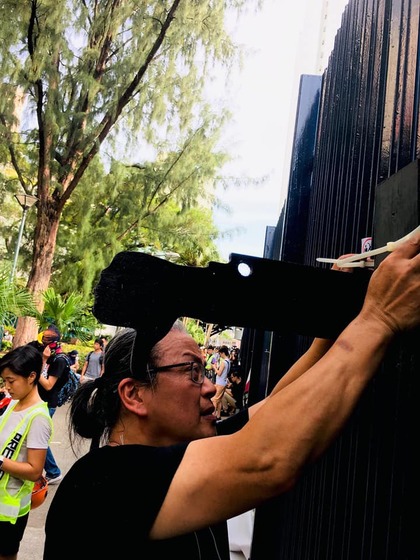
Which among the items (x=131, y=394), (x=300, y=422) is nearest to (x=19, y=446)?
(x=131, y=394)

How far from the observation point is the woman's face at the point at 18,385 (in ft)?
12.1

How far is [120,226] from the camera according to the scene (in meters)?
16.4

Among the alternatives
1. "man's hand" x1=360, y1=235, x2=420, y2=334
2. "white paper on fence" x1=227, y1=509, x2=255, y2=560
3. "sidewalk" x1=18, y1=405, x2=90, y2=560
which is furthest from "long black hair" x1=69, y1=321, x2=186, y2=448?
"white paper on fence" x1=227, y1=509, x2=255, y2=560

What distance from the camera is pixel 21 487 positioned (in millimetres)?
3344

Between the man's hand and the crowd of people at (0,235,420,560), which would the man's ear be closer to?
the crowd of people at (0,235,420,560)

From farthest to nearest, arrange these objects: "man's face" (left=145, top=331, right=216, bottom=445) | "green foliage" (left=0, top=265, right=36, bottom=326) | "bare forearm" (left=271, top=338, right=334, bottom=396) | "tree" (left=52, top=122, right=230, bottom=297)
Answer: "tree" (left=52, top=122, right=230, bottom=297)
"green foliage" (left=0, top=265, right=36, bottom=326)
"man's face" (left=145, top=331, right=216, bottom=445)
"bare forearm" (left=271, top=338, right=334, bottom=396)

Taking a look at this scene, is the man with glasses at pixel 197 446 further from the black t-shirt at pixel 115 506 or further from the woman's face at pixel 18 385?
the woman's face at pixel 18 385

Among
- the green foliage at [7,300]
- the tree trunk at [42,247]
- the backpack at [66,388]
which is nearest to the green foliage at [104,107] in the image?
the tree trunk at [42,247]

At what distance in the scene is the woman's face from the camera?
3.68 meters

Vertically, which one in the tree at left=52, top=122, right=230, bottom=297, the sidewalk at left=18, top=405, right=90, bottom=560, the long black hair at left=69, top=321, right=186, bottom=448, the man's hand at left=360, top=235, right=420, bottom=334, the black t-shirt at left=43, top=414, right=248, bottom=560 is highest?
the tree at left=52, top=122, right=230, bottom=297

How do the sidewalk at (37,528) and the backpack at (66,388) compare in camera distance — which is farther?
the backpack at (66,388)

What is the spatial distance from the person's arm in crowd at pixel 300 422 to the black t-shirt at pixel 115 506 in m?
0.05

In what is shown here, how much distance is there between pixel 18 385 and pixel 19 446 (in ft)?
1.48

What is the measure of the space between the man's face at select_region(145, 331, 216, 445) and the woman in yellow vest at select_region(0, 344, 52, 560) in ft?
7.05
